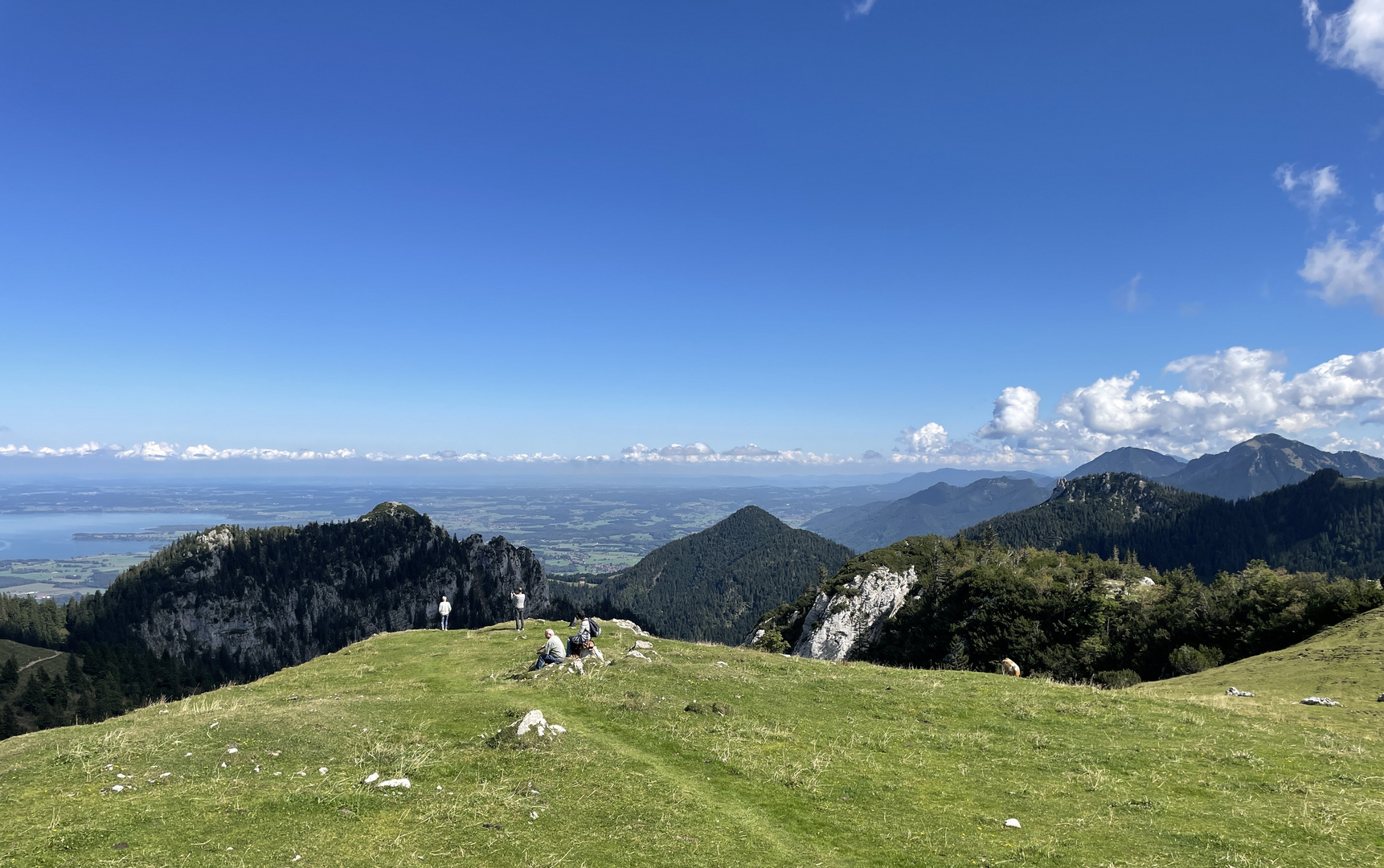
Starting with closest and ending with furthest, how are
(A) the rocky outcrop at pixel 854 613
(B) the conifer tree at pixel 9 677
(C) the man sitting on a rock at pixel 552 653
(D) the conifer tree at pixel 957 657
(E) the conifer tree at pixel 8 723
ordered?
(C) the man sitting on a rock at pixel 552 653 < (D) the conifer tree at pixel 957 657 < (E) the conifer tree at pixel 8 723 < (A) the rocky outcrop at pixel 854 613 < (B) the conifer tree at pixel 9 677

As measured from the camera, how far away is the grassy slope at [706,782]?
36.9 feet

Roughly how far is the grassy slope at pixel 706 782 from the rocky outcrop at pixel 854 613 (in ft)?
279

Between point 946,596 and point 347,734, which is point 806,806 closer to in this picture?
point 347,734

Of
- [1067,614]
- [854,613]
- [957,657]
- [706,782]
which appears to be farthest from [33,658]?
[1067,614]

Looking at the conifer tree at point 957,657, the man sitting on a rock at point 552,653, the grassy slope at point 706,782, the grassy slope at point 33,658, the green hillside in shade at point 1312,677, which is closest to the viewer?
the grassy slope at point 706,782

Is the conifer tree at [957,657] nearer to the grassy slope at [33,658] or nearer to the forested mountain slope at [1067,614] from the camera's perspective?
the forested mountain slope at [1067,614]

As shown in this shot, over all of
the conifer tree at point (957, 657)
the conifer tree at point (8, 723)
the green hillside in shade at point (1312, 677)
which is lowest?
the conifer tree at point (8, 723)

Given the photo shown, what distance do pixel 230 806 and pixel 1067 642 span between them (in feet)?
248

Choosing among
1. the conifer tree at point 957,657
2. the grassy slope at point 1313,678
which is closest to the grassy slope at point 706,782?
the grassy slope at point 1313,678

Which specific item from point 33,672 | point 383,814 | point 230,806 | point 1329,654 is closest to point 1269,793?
point 383,814

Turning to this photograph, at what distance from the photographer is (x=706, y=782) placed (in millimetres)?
15000

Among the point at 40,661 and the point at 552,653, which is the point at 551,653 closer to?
the point at 552,653

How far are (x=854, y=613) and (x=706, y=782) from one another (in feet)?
330

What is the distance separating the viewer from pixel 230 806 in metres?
12.1
